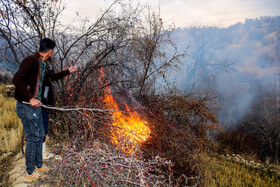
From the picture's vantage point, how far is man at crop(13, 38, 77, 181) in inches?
109

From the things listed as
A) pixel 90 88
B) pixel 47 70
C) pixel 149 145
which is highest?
pixel 47 70

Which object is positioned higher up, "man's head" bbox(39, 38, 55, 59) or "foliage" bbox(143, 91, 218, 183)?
"man's head" bbox(39, 38, 55, 59)

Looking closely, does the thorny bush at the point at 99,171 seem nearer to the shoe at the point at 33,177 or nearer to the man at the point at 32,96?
the shoe at the point at 33,177

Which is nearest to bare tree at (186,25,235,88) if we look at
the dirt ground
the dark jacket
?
the dirt ground

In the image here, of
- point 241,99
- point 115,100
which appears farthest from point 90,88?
point 241,99

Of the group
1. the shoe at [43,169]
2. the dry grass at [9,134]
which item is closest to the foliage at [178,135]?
the shoe at [43,169]

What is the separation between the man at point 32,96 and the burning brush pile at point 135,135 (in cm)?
47

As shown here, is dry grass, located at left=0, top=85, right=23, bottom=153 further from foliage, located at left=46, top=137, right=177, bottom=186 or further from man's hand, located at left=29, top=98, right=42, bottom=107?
man's hand, located at left=29, top=98, right=42, bottom=107

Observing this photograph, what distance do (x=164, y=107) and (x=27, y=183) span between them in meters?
5.19

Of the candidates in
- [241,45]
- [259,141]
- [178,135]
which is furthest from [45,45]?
[241,45]

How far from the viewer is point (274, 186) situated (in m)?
5.56

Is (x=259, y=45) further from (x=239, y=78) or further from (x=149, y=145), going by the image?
(x=149, y=145)

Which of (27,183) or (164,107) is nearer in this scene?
(27,183)

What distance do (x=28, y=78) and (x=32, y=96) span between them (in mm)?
307
